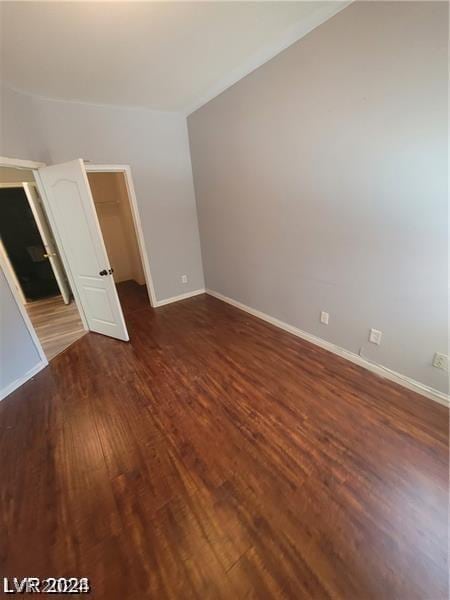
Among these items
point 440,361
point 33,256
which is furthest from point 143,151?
point 440,361

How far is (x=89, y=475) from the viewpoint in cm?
153

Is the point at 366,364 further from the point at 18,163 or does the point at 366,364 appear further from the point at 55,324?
the point at 55,324

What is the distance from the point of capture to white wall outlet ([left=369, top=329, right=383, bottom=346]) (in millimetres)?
2098

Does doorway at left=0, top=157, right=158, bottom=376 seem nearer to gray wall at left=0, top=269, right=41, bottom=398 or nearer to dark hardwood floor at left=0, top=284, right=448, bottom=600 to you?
gray wall at left=0, top=269, right=41, bottom=398

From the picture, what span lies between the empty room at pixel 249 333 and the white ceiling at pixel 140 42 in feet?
0.06

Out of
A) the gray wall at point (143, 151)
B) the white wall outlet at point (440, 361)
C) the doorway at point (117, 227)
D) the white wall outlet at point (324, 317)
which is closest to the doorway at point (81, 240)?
the gray wall at point (143, 151)

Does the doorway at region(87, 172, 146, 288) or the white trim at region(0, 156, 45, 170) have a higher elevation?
the white trim at region(0, 156, 45, 170)

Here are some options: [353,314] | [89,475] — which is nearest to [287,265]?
[353,314]

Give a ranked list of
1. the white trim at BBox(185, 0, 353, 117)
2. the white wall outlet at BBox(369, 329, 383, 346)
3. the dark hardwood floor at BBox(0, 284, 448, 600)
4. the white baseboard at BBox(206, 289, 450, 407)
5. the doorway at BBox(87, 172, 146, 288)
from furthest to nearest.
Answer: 1. the doorway at BBox(87, 172, 146, 288)
2. the white wall outlet at BBox(369, 329, 383, 346)
3. the white baseboard at BBox(206, 289, 450, 407)
4. the white trim at BBox(185, 0, 353, 117)
5. the dark hardwood floor at BBox(0, 284, 448, 600)

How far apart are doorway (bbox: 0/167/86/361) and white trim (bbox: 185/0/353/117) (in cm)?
307

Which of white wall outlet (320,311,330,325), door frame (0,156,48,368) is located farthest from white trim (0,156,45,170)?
white wall outlet (320,311,330,325)

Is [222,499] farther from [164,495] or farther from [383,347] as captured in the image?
[383,347]

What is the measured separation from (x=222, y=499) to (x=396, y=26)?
117 inches

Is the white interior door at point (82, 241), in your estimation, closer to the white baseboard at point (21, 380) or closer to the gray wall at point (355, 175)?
the white baseboard at point (21, 380)
